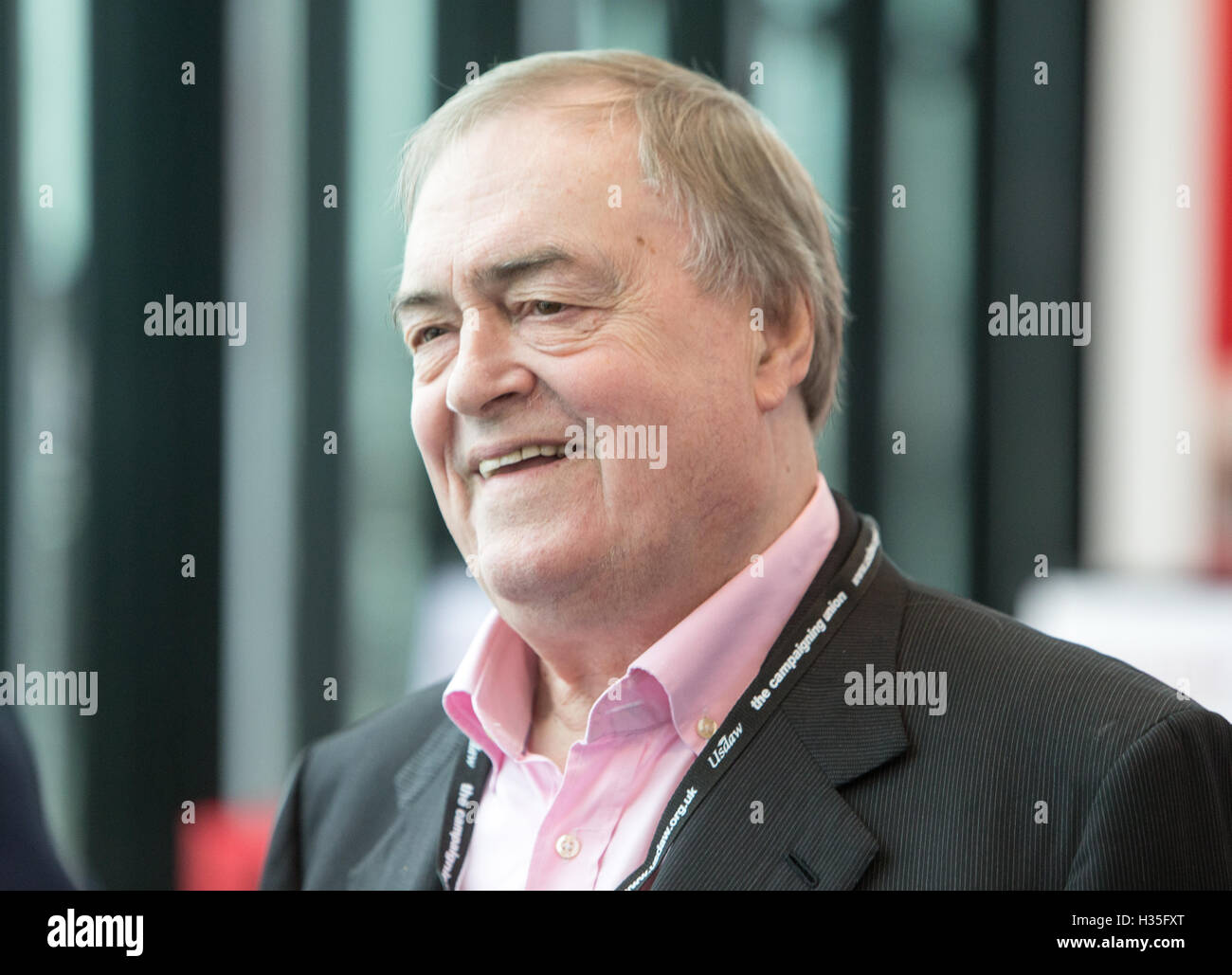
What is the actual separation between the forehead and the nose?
8 centimetres

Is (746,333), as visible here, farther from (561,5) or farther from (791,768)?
(561,5)

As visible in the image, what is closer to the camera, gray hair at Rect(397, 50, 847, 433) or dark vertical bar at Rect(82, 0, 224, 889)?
gray hair at Rect(397, 50, 847, 433)

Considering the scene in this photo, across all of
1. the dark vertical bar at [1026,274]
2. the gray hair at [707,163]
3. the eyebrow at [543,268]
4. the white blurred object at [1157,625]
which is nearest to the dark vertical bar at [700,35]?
the gray hair at [707,163]

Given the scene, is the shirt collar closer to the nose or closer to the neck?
the neck

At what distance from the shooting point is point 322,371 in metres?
2.86

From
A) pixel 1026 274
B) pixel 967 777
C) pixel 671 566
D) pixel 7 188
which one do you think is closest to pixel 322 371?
pixel 7 188

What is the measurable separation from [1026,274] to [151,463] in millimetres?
2087

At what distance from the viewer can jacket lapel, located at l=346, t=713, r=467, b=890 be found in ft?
5.55

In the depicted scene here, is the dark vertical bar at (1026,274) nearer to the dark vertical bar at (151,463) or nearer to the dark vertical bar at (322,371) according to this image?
the dark vertical bar at (322,371)

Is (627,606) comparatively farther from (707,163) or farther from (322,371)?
(322,371)

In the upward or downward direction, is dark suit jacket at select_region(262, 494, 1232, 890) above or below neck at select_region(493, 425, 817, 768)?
below

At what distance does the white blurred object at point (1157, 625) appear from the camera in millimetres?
2648

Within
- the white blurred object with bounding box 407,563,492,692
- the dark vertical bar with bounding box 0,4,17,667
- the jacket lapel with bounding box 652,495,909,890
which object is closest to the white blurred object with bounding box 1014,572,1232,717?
the jacket lapel with bounding box 652,495,909,890

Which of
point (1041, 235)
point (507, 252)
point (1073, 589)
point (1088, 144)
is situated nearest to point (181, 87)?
point (507, 252)
